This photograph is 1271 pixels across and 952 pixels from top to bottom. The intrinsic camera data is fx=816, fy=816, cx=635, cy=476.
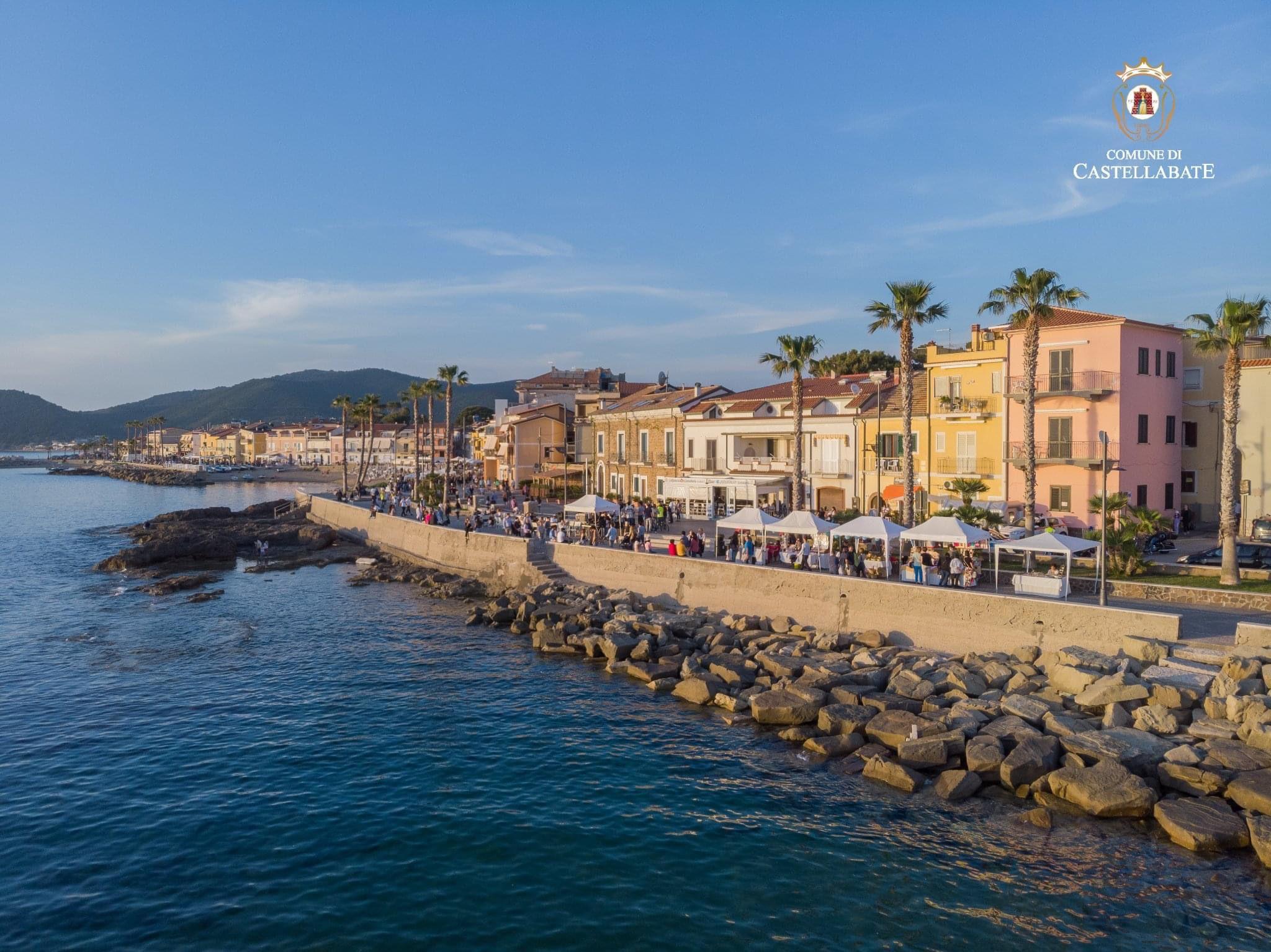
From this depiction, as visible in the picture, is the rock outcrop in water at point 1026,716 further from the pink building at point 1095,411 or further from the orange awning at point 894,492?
the pink building at point 1095,411

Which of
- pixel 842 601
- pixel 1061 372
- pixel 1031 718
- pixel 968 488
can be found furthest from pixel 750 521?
pixel 1061 372

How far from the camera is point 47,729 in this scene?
20.7 metres

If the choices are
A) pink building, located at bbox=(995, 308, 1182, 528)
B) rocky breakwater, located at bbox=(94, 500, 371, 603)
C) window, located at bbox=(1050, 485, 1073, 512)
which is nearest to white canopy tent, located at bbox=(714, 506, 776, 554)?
pink building, located at bbox=(995, 308, 1182, 528)

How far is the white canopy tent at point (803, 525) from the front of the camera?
94.6 ft

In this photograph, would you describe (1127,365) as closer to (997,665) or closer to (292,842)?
(997,665)

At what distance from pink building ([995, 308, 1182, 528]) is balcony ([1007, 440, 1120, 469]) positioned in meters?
0.04

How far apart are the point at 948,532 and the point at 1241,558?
10665mm

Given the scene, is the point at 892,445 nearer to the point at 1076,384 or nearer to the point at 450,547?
the point at 1076,384

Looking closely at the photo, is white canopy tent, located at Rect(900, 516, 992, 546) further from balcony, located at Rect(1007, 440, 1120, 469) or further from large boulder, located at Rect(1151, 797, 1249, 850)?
balcony, located at Rect(1007, 440, 1120, 469)

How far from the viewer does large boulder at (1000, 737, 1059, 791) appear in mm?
15883

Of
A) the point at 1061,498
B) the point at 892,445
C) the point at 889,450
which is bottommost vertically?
the point at 1061,498

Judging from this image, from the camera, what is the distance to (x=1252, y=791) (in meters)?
14.3

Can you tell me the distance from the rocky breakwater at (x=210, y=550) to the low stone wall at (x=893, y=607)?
72.8ft

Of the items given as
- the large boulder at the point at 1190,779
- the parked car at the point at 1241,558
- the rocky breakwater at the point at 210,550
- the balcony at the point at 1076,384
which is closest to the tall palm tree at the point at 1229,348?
the parked car at the point at 1241,558
